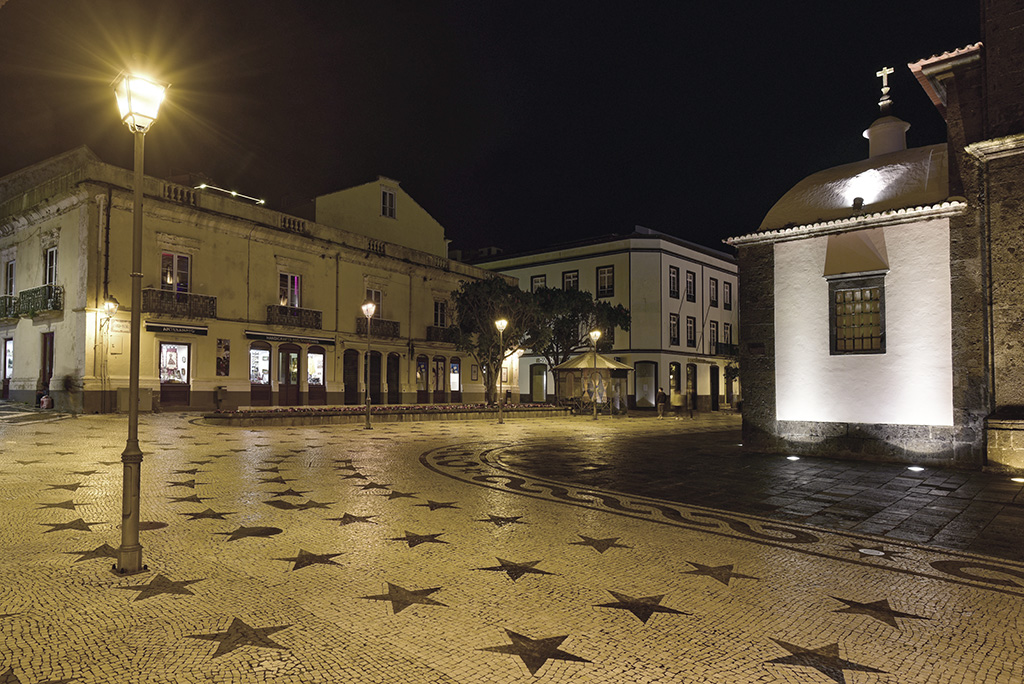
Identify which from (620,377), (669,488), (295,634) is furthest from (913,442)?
(620,377)

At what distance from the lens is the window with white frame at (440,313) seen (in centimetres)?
3709

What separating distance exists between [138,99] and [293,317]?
24.4m

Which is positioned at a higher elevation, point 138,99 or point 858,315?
point 138,99

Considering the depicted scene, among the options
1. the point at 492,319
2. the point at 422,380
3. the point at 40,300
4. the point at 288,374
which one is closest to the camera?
the point at 40,300

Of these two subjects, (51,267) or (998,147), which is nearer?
(998,147)

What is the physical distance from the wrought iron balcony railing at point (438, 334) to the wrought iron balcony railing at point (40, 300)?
59.4ft

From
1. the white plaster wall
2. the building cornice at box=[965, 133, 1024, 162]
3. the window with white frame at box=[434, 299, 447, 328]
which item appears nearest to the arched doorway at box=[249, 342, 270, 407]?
the window with white frame at box=[434, 299, 447, 328]

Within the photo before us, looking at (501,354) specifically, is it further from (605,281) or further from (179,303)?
(605,281)

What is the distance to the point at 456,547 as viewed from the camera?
558 centimetres

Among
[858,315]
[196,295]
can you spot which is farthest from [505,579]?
[196,295]

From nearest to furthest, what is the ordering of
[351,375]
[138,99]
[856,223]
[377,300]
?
1. [138,99]
2. [856,223]
3. [351,375]
4. [377,300]

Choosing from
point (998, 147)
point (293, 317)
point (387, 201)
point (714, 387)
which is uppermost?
point (387, 201)

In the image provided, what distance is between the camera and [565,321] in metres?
33.0

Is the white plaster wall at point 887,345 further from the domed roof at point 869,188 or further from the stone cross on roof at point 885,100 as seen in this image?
the stone cross on roof at point 885,100
